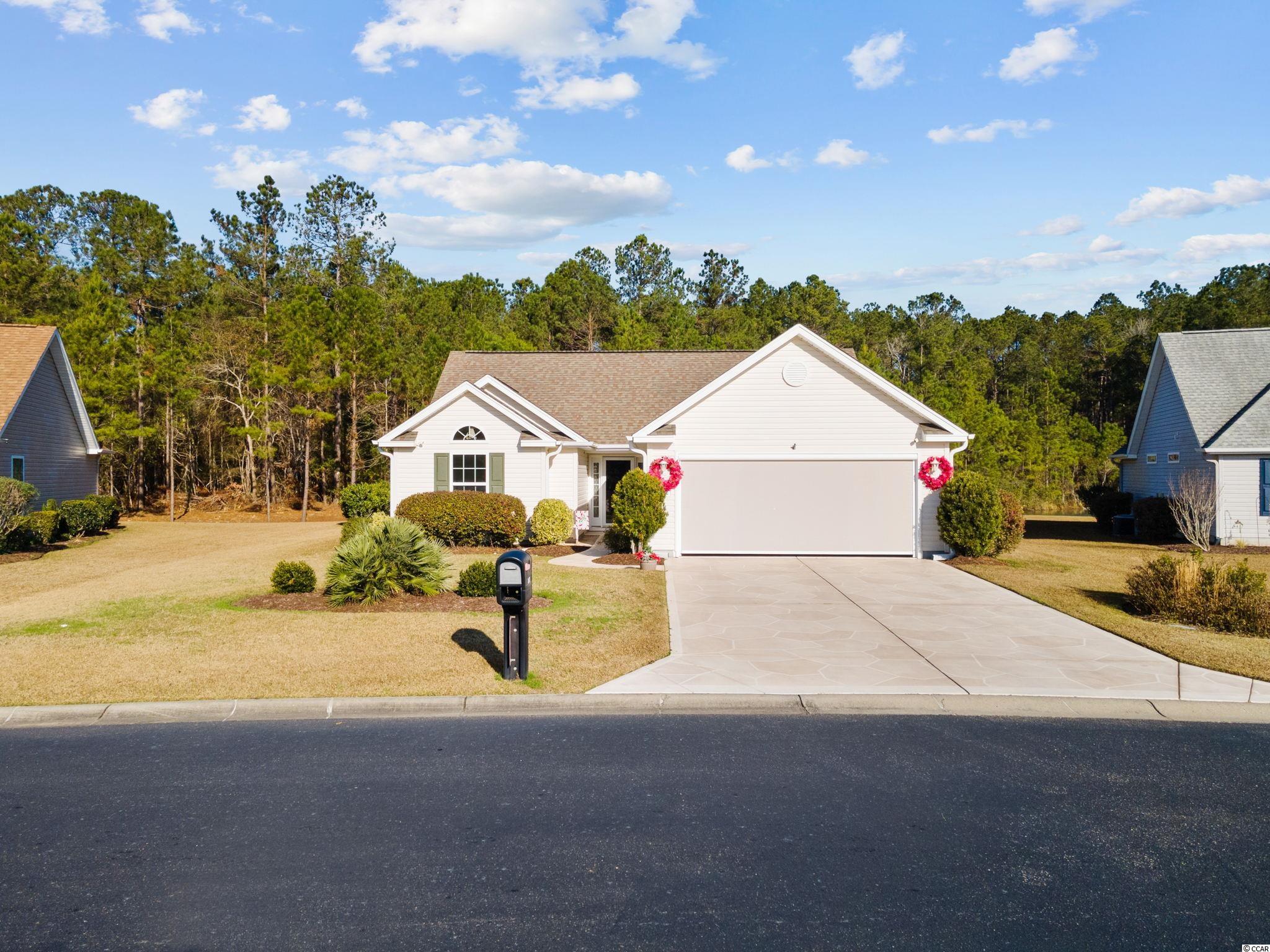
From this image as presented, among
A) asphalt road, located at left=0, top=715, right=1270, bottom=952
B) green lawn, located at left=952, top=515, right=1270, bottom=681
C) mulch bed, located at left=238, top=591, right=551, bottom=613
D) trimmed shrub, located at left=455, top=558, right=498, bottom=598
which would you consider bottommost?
green lawn, located at left=952, top=515, right=1270, bottom=681

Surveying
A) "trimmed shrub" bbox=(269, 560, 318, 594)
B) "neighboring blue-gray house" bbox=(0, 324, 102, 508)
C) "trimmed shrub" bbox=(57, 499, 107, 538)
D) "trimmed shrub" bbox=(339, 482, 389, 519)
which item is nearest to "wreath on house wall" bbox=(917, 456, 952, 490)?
"trimmed shrub" bbox=(269, 560, 318, 594)

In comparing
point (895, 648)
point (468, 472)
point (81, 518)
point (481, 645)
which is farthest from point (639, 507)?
point (81, 518)

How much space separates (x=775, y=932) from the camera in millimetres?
3709

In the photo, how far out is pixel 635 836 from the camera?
185 inches

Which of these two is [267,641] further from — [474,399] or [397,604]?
[474,399]

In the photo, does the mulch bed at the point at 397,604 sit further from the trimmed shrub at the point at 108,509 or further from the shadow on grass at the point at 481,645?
the trimmed shrub at the point at 108,509

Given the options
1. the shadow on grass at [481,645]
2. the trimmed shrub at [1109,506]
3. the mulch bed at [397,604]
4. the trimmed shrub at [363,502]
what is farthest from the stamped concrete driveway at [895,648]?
the trimmed shrub at [1109,506]

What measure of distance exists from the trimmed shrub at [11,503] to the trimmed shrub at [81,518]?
7.65 feet

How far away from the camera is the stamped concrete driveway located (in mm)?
7707

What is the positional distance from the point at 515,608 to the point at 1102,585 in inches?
444

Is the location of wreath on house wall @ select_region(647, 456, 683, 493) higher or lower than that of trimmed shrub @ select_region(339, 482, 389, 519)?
higher

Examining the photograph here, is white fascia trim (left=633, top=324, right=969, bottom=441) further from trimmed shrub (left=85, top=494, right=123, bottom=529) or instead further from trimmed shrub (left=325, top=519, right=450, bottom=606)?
trimmed shrub (left=85, top=494, right=123, bottom=529)

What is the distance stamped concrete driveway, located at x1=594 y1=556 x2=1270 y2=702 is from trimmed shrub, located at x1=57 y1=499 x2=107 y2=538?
59.4 feet

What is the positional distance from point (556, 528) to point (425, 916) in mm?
16277
